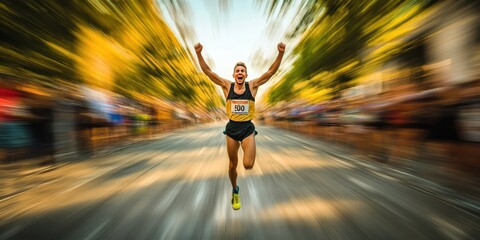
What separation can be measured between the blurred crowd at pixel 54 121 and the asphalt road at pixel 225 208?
1.01 m

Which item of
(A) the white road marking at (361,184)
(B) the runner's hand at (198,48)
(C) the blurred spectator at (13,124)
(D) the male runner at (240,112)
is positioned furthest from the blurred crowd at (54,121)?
(A) the white road marking at (361,184)

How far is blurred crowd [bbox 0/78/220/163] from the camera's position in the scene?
19.6ft

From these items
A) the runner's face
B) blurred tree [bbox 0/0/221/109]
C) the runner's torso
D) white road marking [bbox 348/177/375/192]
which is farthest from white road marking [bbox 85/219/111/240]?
blurred tree [bbox 0/0/221/109]

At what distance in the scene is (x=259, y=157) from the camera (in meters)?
8.31

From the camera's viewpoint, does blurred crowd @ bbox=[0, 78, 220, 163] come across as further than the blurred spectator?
Yes

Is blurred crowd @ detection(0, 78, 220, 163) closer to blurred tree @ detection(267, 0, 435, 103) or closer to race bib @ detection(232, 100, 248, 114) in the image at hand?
race bib @ detection(232, 100, 248, 114)

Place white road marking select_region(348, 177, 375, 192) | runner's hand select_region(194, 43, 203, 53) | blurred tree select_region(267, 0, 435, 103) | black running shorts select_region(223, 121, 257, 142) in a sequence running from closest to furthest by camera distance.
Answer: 1. black running shorts select_region(223, 121, 257, 142)
2. runner's hand select_region(194, 43, 203, 53)
3. white road marking select_region(348, 177, 375, 192)
4. blurred tree select_region(267, 0, 435, 103)

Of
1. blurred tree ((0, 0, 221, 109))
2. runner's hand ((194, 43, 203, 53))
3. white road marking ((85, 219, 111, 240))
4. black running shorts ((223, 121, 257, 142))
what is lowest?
white road marking ((85, 219, 111, 240))

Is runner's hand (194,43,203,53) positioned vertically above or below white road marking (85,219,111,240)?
above

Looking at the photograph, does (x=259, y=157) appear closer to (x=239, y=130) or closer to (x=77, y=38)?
(x=239, y=130)

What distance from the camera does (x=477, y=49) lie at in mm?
8094

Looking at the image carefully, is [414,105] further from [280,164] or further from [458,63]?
[458,63]

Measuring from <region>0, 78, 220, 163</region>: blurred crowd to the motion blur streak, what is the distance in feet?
0.13

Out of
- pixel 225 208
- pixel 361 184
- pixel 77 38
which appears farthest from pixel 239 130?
pixel 77 38
